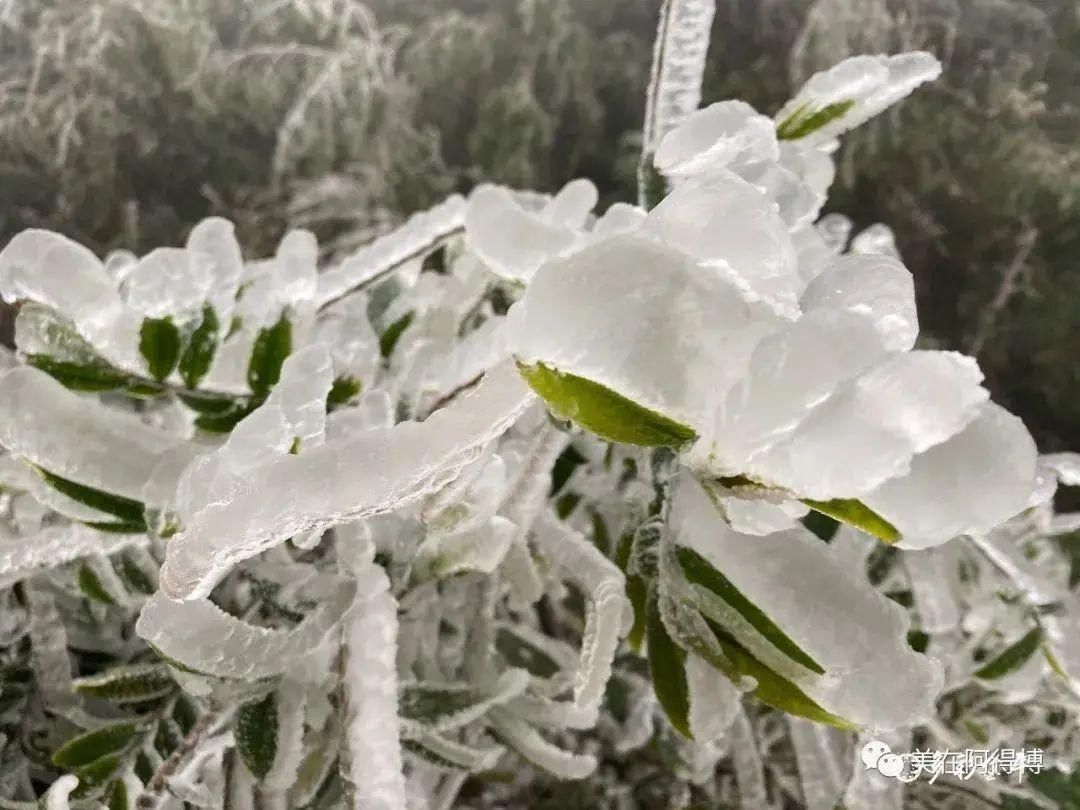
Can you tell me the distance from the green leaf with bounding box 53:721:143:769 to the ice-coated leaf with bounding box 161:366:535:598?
0.21m

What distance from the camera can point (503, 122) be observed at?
886 millimetres

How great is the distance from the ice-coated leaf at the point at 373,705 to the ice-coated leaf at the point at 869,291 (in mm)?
178

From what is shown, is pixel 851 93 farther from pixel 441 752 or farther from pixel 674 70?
pixel 441 752

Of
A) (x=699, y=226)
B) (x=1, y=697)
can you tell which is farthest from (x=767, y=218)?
(x=1, y=697)

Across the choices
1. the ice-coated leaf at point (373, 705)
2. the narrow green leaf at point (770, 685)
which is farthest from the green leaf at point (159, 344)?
the narrow green leaf at point (770, 685)

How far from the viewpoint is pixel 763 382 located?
0.18 m

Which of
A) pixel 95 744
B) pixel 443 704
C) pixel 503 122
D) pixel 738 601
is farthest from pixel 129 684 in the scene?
pixel 503 122

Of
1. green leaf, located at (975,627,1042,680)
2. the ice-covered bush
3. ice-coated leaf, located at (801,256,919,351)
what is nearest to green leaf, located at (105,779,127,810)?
the ice-covered bush

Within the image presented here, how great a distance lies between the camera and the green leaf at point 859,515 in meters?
0.19

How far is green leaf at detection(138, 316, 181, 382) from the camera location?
0.33 meters

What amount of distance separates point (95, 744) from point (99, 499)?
13 centimetres

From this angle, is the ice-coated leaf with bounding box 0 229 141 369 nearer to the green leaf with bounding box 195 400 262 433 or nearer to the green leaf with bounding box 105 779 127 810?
the green leaf with bounding box 195 400 262 433

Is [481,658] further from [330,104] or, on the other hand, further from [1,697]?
[330,104]

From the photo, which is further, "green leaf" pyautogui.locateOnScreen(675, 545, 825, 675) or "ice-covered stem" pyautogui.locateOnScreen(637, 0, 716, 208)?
"ice-covered stem" pyautogui.locateOnScreen(637, 0, 716, 208)
